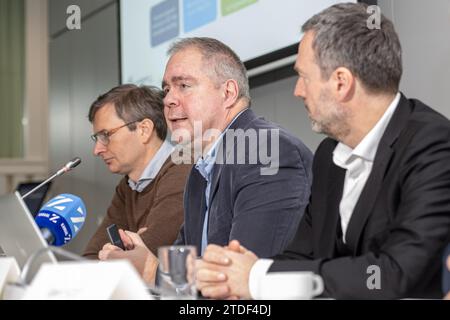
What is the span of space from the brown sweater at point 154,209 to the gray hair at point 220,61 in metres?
0.46

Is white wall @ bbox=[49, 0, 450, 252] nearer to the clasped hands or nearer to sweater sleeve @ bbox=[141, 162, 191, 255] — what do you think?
sweater sleeve @ bbox=[141, 162, 191, 255]

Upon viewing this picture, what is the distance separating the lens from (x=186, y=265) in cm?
125

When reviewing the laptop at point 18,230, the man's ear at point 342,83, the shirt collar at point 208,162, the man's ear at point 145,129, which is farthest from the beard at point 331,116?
the man's ear at point 145,129

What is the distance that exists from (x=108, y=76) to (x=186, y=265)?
3763 mm

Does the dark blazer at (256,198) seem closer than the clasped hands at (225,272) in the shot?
No

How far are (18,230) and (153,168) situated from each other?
4.81 feet

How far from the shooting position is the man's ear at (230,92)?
8.01 ft

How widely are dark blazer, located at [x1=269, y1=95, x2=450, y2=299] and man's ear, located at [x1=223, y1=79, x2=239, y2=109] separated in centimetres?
72

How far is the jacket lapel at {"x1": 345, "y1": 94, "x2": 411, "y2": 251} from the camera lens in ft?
5.30

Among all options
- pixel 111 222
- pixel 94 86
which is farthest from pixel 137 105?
pixel 94 86

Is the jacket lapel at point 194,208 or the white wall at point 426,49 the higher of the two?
the white wall at point 426,49

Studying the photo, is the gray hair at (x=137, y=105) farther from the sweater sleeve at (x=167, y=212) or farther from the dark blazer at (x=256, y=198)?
the dark blazer at (x=256, y=198)

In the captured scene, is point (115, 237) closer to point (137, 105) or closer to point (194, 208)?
point (194, 208)
